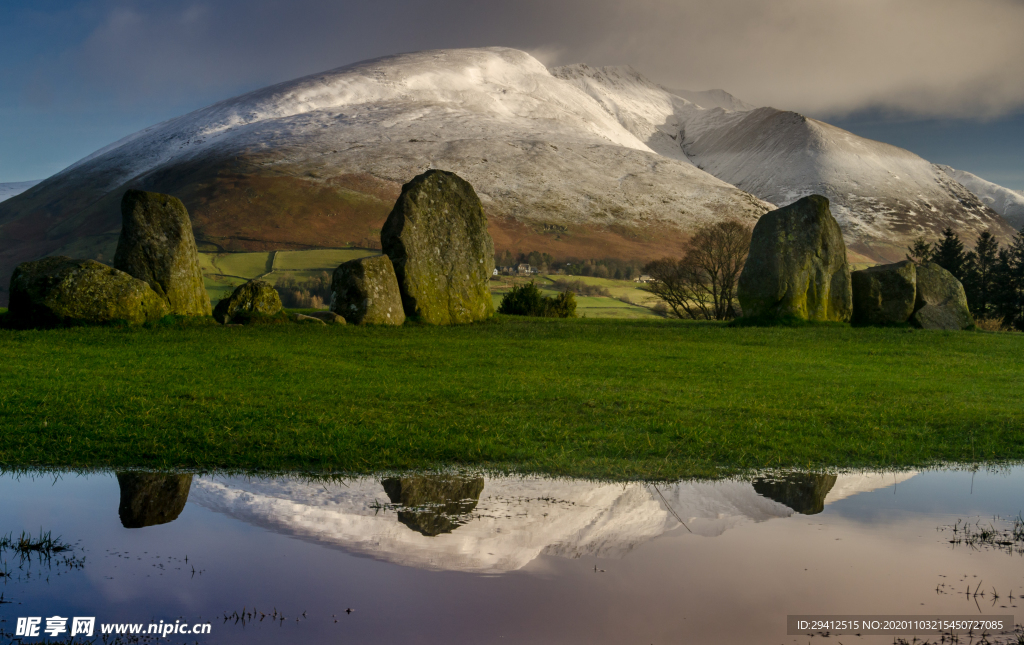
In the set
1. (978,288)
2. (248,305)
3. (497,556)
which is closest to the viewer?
(497,556)

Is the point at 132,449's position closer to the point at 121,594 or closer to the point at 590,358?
the point at 121,594

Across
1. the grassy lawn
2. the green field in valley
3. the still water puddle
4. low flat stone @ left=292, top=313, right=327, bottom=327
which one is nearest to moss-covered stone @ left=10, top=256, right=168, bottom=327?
the grassy lawn

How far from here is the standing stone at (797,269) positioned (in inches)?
1268

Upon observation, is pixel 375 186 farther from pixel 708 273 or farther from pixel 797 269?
pixel 797 269

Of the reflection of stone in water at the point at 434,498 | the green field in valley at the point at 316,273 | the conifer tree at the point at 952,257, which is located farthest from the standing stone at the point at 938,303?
the conifer tree at the point at 952,257

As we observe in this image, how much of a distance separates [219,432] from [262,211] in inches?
5180

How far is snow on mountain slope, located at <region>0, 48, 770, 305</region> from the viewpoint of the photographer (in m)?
134

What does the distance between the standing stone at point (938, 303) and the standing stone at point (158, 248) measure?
1127 inches

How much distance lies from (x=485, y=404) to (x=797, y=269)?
22.6 m

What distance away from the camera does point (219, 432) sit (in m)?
10.8

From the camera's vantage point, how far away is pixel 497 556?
680cm

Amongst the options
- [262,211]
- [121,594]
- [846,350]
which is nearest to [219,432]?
[121,594]

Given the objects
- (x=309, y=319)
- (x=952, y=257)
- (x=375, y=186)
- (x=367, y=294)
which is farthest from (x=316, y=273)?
(x=375, y=186)

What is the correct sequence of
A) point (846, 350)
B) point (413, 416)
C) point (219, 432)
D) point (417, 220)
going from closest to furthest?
point (219, 432) → point (413, 416) → point (846, 350) → point (417, 220)
